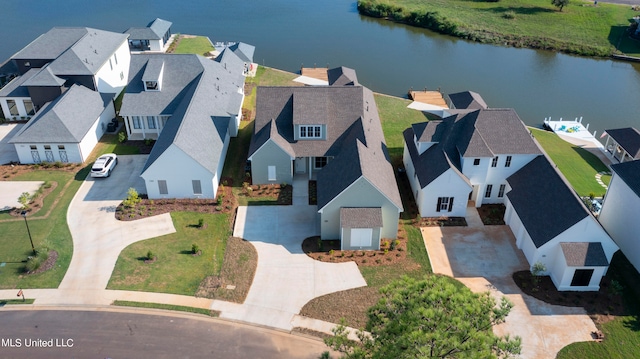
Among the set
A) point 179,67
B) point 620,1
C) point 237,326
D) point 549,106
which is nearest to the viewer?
point 237,326

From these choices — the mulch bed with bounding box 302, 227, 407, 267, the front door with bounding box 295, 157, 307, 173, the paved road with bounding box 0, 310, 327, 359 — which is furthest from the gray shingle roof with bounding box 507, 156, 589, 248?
the front door with bounding box 295, 157, 307, 173

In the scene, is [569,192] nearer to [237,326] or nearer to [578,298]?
[578,298]

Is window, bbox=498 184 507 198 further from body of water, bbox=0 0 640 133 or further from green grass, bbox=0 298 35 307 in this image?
green grass, bbox=0 298 35 307

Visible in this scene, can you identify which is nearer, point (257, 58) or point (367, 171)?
point (367, 171)

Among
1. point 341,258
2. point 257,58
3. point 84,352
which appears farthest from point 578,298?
point 257,58

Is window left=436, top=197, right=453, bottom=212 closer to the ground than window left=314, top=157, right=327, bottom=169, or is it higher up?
closer to the ground

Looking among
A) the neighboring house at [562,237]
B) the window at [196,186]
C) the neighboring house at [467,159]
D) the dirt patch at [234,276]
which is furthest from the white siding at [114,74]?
the neighboring house at [562,237]

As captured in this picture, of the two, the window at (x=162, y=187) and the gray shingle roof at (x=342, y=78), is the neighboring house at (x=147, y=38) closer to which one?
the gray shingle roof at (x=342, y=78)
